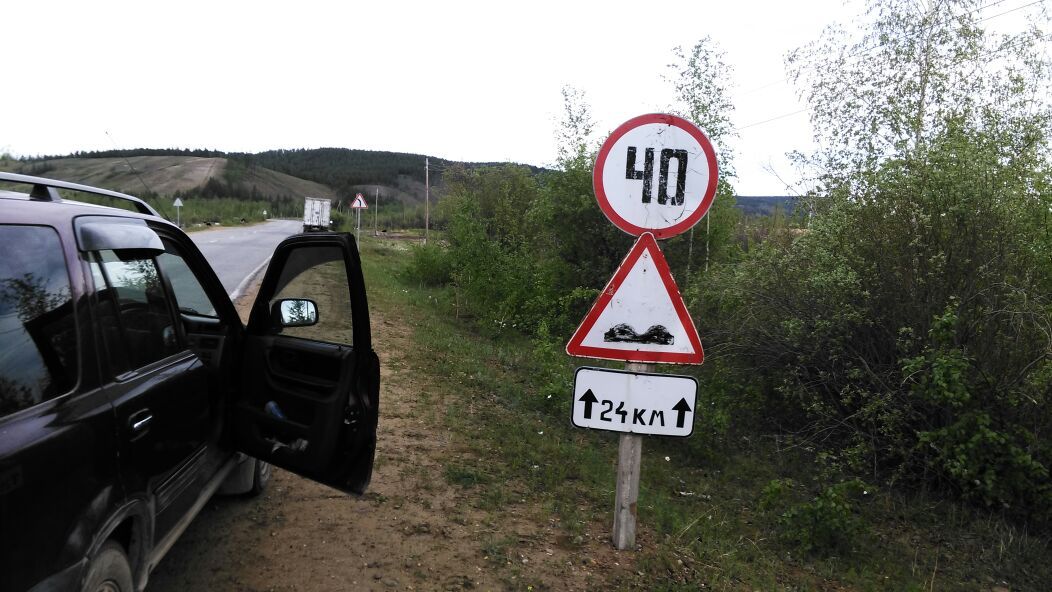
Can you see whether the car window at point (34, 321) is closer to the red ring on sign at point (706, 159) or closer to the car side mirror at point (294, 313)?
the car side mirror at point (294, 313)

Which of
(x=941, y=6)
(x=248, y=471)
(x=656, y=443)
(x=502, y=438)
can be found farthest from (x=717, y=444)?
(x=941, y=6)

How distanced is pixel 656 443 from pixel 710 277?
81.5 inches

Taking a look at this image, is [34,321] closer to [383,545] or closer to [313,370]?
[313,370]

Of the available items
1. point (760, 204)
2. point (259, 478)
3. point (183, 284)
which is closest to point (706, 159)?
point (183, 284)

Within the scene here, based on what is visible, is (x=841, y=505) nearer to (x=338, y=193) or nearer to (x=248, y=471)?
(x=248, y=471)

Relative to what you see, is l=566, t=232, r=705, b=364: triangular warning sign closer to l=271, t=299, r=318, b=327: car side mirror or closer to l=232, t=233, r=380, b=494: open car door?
l=232, t=233, r=380, b=494: open car door

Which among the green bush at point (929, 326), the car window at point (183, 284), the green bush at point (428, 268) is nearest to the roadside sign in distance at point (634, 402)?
the green bush at point (929, 326)

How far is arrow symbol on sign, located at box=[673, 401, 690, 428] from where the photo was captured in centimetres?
337

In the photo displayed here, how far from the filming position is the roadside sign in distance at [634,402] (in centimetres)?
337

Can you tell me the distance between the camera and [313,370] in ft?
11.0

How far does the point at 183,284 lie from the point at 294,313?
2.79 ft

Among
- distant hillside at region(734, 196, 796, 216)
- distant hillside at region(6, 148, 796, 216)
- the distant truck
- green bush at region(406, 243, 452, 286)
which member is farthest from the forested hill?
distant hillside at region(734, 196, 796, 216)

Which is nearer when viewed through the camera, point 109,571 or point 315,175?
point 109,571

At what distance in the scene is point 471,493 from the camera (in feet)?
14.5
